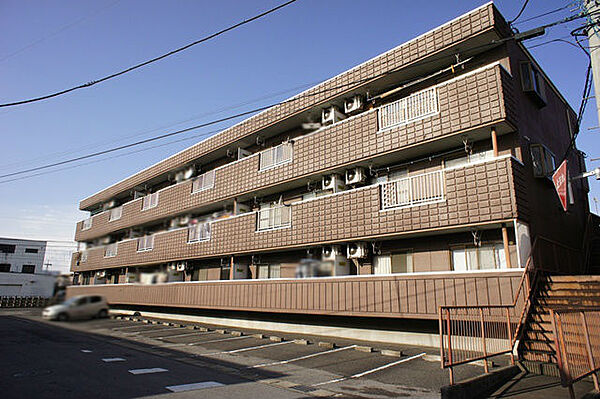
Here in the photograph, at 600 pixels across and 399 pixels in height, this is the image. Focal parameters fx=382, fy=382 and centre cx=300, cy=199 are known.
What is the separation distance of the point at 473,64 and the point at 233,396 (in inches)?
542

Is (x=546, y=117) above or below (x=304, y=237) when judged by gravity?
above

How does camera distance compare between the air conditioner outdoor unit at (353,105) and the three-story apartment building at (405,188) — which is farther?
the air conditioner outdoor unit at (353,105)

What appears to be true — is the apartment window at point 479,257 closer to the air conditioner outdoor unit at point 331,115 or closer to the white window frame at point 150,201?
the air conditioner outdoor unit at point 331,115

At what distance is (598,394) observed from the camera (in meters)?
7.07

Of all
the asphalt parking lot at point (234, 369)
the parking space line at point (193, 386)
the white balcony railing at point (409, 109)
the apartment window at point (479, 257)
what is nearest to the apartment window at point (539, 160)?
the apartment window at point (479, 257)

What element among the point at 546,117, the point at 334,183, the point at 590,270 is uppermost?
the point at 546,117

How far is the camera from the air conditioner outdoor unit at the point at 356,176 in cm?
1622

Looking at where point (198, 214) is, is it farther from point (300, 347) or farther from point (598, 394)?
point (598, 394)

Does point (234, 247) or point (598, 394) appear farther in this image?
point (234, 247)

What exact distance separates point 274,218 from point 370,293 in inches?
264

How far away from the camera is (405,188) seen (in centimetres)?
1401

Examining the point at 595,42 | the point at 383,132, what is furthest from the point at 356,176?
the point at 595,42

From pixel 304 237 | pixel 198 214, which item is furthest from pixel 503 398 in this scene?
pixel 198 214

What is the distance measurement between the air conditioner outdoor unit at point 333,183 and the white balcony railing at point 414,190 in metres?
2.78
